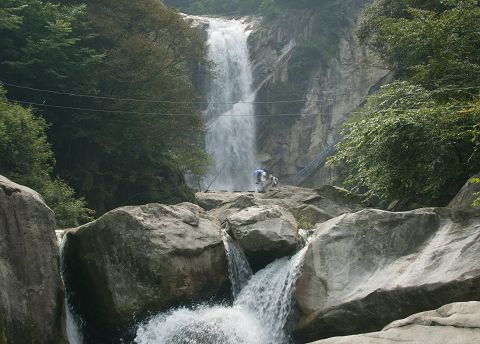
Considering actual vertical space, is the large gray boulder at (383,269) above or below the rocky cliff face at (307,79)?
below

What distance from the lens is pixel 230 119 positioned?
38.6 meters

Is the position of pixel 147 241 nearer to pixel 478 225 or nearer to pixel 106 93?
pixel 478 225

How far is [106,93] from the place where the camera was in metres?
21.6

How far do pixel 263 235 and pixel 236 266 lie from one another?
949mm

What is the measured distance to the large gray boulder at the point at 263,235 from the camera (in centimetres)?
1273

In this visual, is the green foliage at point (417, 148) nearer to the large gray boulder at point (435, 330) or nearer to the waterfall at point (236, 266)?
the waterfall at point (236, 266)

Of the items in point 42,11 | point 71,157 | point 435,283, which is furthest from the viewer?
point 71,157

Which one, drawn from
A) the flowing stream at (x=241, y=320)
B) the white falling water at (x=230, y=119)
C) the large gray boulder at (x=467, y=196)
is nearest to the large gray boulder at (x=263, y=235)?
the flowing stream at (x=241, y=320)

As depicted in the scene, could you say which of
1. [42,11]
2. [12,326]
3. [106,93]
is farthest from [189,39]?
[12,326]

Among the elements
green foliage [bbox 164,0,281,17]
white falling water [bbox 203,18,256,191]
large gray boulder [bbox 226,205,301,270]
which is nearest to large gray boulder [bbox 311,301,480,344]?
large gray boulder [bbox 226,205,301,270]

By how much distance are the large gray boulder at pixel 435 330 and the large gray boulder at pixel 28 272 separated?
551cm

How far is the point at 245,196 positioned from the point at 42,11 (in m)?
9.98

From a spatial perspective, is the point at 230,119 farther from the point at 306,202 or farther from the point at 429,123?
the point at 429,123

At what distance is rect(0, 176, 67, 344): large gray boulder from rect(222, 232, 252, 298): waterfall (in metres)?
3.92
